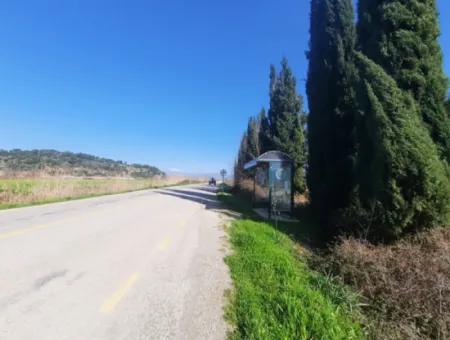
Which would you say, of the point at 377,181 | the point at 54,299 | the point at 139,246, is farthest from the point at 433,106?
the point at 54,299

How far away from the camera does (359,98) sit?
836 centimetres

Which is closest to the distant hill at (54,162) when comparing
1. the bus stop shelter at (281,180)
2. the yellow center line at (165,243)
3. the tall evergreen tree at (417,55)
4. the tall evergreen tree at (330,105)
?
the bus stop shelter at (281,180)

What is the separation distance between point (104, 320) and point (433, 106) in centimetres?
943

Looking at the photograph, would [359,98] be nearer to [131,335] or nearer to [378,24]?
[378,24]

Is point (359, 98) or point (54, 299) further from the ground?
point (359, 98)

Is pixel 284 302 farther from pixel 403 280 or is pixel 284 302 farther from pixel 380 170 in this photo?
pixel 380 170

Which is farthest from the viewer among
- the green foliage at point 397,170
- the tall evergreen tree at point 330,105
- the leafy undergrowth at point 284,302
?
the tall evergreen tree at point 330,105

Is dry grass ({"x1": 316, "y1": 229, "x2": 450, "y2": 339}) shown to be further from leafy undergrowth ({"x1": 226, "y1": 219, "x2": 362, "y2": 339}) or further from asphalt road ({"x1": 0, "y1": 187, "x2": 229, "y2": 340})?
asphalt road ({"x1": 0, "y1": 187, "x2": 229, "y2": 340})

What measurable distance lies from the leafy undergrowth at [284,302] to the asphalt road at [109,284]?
11.6 inches

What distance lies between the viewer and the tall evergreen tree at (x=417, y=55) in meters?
8.23

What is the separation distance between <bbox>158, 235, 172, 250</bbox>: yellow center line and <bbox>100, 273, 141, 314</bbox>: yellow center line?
6.66 feet

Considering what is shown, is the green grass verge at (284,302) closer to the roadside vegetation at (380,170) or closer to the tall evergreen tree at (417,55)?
the roadside vegetation at (380,170)

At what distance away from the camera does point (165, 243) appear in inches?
291

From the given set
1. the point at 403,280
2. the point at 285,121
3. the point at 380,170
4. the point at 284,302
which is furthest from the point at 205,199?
the point at 284,302
